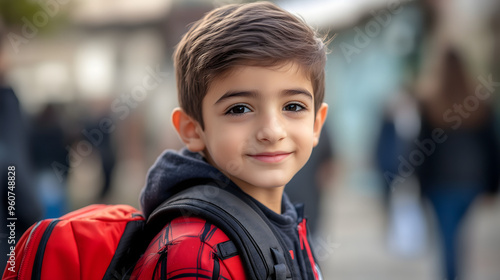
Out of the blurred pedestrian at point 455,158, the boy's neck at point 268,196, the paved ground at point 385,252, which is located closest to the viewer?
the boy's neck at point 268,196

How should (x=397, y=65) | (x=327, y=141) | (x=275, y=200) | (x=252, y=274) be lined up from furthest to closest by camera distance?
(x=397, y=65), (x=327, y=141), (x=275, y=200), (x=252, y=274)

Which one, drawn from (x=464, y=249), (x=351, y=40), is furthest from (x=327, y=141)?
(x=351, y=40)

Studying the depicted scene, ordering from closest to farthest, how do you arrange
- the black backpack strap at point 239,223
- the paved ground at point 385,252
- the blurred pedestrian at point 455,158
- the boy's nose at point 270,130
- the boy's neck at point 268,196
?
the black backpack strap at point 239,223 → the boy's nose at point 270,130 → the boy's neck at point 268,196 → the blurred pedestrian at point 455,158 → the paved ground at point 385,252

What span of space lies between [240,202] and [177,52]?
60 cm

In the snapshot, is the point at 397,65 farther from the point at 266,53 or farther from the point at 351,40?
the point at 266,53

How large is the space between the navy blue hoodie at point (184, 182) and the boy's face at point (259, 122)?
5cm

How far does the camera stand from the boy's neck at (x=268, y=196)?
5.67 ft

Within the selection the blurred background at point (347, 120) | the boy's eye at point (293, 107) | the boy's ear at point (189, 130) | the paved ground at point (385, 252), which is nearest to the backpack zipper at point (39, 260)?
the boy's ear at point (189, 130)

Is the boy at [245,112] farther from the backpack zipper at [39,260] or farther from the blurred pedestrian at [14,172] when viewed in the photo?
the blurred pedestrian at [14,172]

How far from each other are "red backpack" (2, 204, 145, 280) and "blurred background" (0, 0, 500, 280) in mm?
996

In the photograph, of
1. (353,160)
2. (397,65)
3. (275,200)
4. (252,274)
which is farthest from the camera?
(353,160)

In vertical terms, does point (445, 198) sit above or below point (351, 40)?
below

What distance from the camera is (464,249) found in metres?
4.14

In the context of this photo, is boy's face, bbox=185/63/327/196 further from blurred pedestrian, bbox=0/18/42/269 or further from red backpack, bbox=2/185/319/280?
blurred pedestrian, bbox=0/18/42/269
